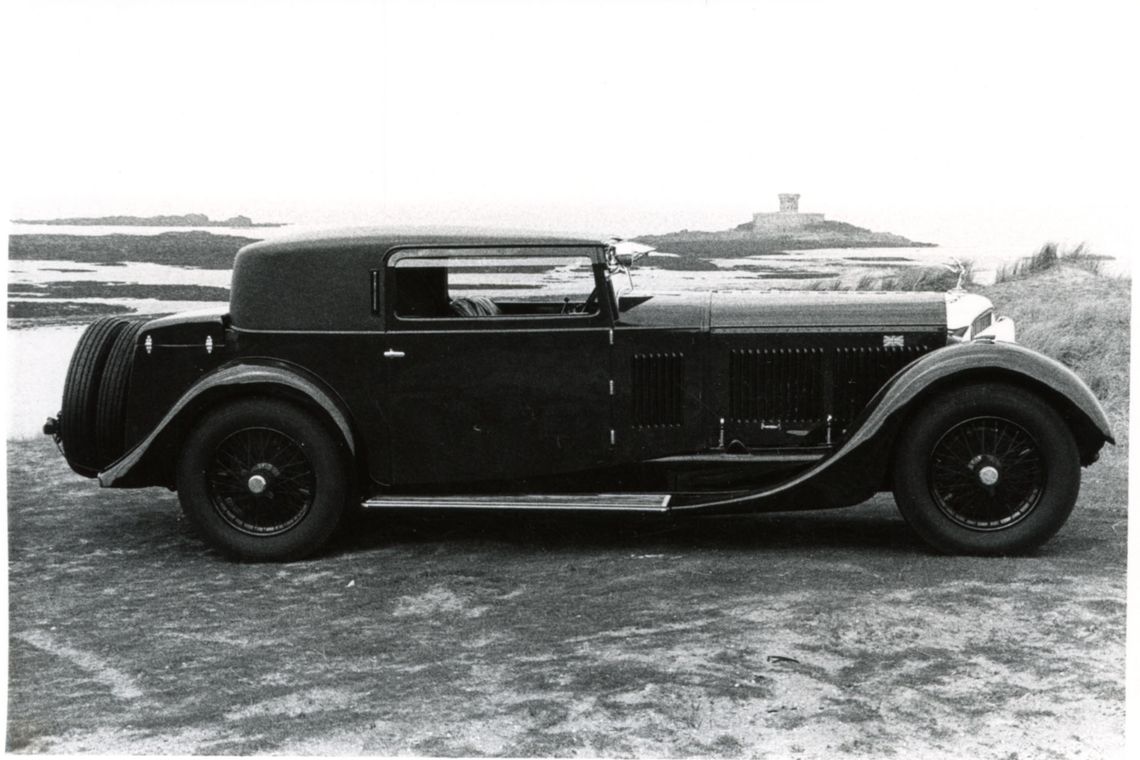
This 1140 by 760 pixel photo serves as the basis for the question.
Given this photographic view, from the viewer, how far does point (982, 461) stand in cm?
563

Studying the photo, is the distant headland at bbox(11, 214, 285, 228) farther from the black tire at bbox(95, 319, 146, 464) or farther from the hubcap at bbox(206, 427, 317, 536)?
the hubcap at bbox(206, 427, 317, 536)

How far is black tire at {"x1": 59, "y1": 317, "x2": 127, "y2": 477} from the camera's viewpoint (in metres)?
6.13

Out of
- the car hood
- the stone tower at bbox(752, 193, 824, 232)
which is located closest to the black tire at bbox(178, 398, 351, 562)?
the car hood

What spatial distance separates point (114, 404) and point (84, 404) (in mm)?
143

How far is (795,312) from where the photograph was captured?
6129mm

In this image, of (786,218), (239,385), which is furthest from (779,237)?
(239,385)

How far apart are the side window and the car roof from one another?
5 cm

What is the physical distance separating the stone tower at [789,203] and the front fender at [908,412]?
2.16m

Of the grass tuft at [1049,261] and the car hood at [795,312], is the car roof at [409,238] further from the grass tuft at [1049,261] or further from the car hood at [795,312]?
the grass tuft at [1049,261]

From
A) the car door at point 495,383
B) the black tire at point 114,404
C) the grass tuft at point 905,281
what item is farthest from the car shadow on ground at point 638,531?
the grass tuft at point 905,281

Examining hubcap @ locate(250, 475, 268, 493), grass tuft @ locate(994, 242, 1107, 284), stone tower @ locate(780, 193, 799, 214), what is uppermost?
stone tower @ locate(780, 193, 799, 214)

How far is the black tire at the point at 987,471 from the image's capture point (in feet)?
18.3

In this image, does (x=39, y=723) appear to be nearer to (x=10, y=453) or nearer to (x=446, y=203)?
(x=446, y=203)

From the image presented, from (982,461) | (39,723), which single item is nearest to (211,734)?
(39,723)
